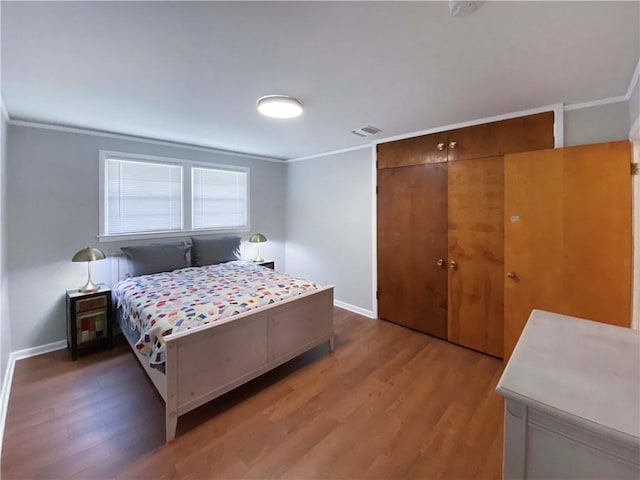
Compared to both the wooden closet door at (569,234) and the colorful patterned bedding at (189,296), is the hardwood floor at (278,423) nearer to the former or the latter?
the colorful patterned bedding at (189,296)

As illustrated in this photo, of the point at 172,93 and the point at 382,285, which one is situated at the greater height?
the point at 172,93

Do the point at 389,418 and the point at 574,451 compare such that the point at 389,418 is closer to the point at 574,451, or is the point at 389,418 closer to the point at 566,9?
the point at 574,451

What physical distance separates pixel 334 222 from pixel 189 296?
240cm

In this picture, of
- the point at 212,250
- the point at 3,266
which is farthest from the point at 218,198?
the point at 3,266

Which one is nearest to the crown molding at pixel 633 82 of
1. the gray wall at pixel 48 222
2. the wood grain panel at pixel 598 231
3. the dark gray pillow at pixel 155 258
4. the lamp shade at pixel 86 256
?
the wood grain panel at pixel 598 231

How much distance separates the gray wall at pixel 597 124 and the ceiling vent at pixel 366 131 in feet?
5.45

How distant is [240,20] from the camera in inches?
52.9

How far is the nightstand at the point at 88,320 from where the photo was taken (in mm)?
2742

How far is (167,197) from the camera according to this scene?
3.79 m

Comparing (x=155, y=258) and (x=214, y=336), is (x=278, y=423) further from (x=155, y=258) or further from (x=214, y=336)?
(x=155, y=258)

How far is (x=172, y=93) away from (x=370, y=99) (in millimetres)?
1543

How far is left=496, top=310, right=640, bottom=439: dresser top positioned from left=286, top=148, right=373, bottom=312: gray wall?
106 inches

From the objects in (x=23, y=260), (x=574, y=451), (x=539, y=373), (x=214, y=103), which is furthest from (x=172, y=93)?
(x=574, y=451)

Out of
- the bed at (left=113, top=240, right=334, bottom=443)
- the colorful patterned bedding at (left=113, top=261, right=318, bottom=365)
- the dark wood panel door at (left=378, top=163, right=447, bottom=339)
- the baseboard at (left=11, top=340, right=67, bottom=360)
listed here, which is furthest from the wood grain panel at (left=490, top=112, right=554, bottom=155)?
the baseboard at (left=11, top=340, right=67, bottom=360)
